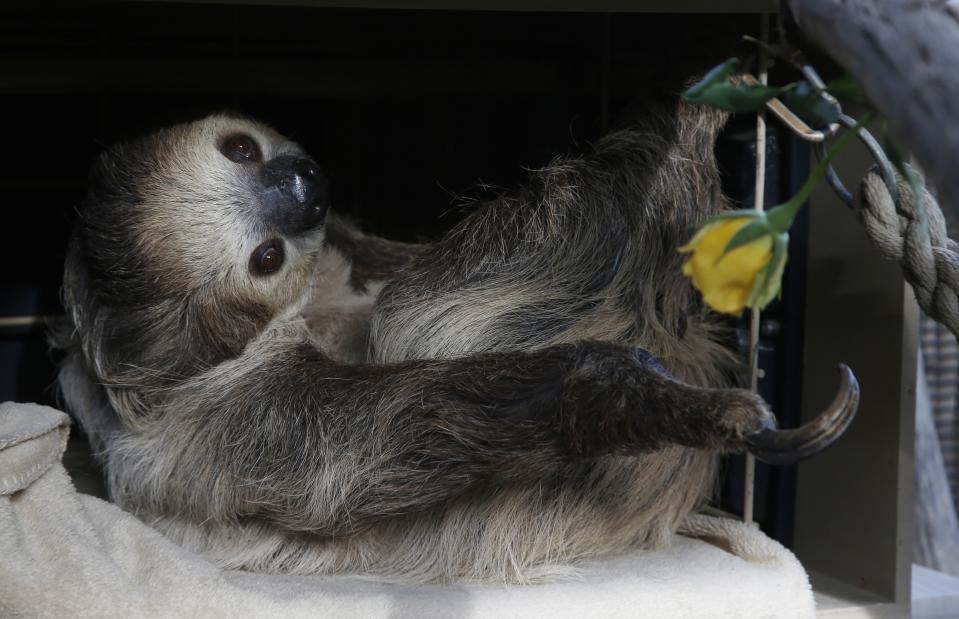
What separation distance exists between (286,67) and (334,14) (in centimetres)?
32

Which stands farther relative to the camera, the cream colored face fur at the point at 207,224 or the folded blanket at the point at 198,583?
the cream colored face fur at the point at 207,224

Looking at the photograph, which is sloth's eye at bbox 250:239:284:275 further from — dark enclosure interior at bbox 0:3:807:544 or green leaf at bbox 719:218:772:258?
green leaf at bbox 719:218:772:258

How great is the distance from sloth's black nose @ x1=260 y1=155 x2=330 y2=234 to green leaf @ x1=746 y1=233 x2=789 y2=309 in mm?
1450

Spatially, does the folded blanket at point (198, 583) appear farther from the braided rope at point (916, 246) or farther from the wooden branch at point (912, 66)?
the wooden branch at point (912, 66)

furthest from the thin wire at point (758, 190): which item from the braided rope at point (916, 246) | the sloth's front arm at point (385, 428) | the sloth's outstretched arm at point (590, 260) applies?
the sloth's front arm at point (385, 428)

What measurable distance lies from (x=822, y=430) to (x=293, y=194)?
1.26 meters

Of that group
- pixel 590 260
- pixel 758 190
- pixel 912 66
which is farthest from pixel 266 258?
pixel 912 66

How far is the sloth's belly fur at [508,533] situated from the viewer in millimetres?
1778

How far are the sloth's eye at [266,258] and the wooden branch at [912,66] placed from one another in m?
1.51

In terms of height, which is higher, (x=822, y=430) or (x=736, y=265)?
(x=736, y=265)

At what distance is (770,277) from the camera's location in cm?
72

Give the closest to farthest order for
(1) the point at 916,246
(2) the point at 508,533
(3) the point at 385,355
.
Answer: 1. (1) the point at 916,246
2. (2) the point at 508,533
3. (3) the point at 385,355

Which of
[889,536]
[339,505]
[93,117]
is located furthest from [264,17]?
[889,536]

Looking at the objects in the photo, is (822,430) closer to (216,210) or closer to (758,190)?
(758,190)
